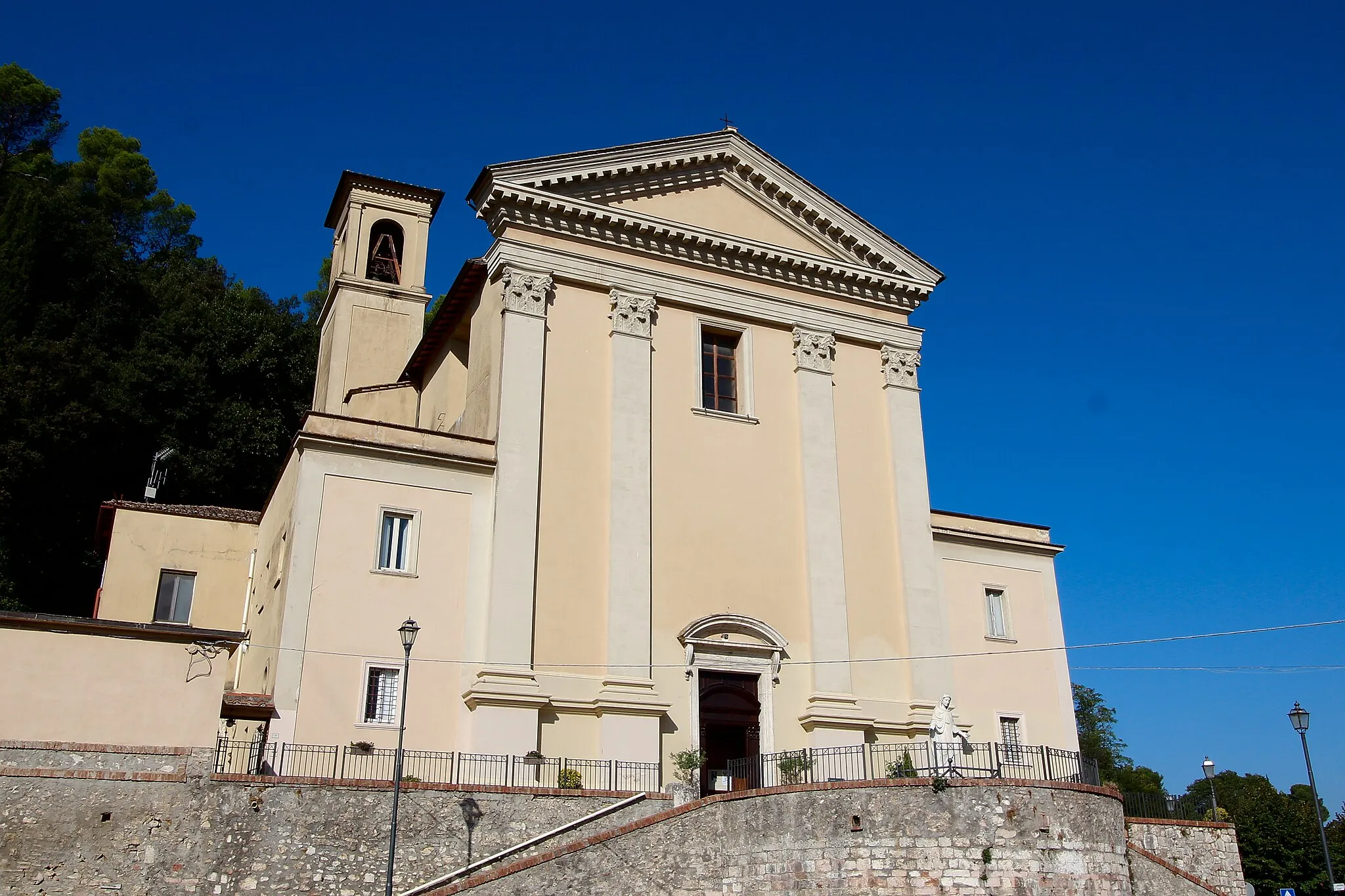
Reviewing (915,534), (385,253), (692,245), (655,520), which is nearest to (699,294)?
(692,245)

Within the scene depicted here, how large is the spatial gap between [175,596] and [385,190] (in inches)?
603

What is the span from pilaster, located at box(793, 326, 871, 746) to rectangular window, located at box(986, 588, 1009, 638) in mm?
3902

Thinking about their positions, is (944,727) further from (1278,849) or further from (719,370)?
(1278,849)

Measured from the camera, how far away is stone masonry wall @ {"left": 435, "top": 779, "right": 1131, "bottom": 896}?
615 inches

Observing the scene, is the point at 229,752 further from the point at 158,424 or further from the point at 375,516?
the point at 158,424

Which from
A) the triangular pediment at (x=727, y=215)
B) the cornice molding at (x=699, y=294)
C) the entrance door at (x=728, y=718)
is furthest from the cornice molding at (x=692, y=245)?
the entrance door at (x=728, y=718)

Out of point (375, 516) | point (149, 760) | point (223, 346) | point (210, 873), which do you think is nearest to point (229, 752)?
point (149, 760)

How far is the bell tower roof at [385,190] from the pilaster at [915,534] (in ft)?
56.0

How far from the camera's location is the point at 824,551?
24688mm

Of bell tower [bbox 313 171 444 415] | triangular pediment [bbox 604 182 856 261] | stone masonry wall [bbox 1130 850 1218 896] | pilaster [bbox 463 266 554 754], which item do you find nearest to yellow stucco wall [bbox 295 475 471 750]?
pilaster [bbox 463 266 554 754]

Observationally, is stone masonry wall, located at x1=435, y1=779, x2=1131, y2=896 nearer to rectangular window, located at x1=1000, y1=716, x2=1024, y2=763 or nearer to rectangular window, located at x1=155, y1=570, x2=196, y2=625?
rectangular window, located at x1=1000, y1=716, x2=1024, y2=763

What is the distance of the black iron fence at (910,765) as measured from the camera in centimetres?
1767

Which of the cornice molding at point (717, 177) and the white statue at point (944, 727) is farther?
the cornice molding at point (717, 177)

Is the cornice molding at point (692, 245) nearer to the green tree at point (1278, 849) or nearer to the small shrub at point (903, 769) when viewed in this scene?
the small shrub at point (903, 769)
